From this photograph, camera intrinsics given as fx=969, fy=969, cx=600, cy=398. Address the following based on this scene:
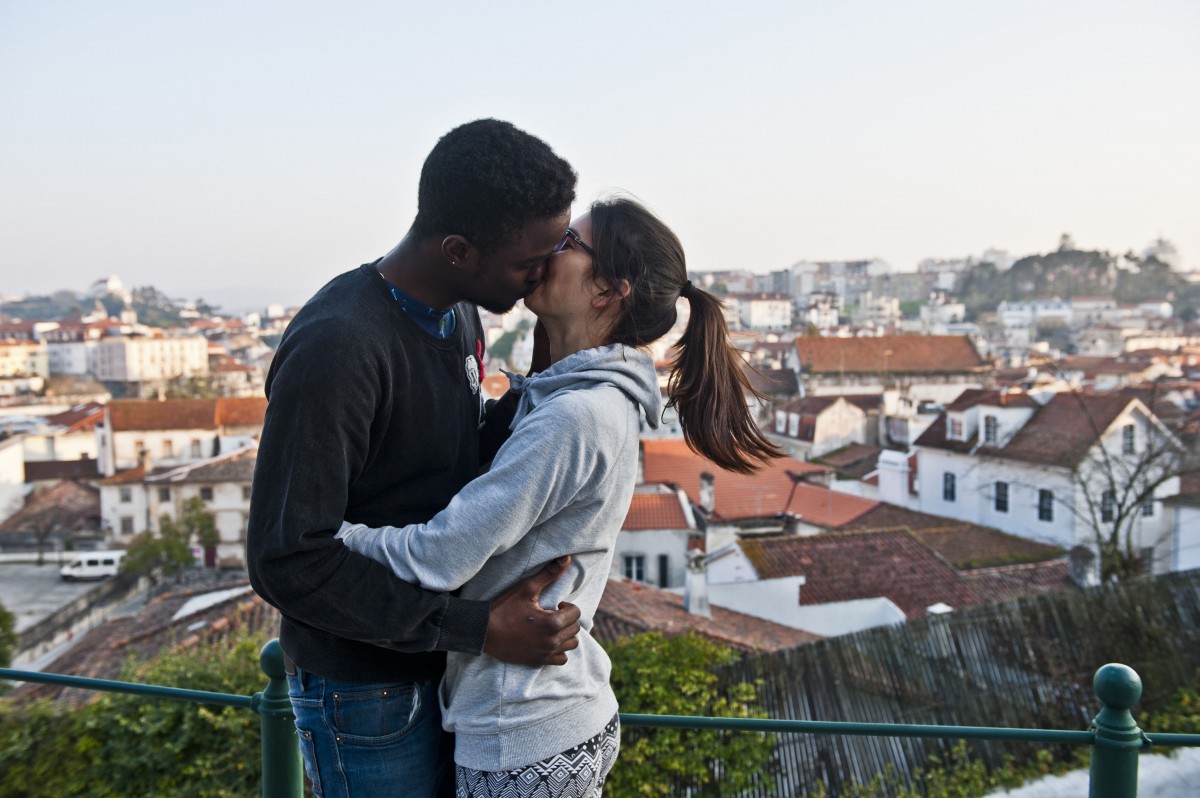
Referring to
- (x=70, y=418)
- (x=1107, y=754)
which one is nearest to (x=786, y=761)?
(x=1107, y=754)

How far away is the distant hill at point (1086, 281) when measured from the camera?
107 m

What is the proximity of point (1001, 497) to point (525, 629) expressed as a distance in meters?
25.4

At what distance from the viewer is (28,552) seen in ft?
128

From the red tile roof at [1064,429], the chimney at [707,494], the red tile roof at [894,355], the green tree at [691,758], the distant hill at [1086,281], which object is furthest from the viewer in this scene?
the distant hill at [1086,281]

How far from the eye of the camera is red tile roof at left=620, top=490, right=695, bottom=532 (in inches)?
750

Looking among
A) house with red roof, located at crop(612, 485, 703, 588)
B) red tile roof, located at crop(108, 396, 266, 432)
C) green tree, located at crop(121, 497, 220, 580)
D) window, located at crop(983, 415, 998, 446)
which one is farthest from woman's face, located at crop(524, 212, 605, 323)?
red tile roof, located at crop(108, 396, 266, 432)

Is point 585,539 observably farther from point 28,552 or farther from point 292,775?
point 28,552

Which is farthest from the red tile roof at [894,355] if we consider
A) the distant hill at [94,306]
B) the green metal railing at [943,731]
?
the distant hill at [94,306]

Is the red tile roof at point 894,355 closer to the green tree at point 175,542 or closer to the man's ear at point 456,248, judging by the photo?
the green tree at point 175,542

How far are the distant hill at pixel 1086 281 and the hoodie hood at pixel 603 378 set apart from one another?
378 feet

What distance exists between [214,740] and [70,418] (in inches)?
2199

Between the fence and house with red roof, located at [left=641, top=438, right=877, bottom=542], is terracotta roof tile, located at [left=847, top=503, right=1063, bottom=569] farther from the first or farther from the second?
the fence

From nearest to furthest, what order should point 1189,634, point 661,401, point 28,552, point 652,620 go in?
point 661,401 < point 1189,634 < point 652,620 < point 28,552

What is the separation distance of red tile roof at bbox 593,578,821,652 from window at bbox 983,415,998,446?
13.2 m
